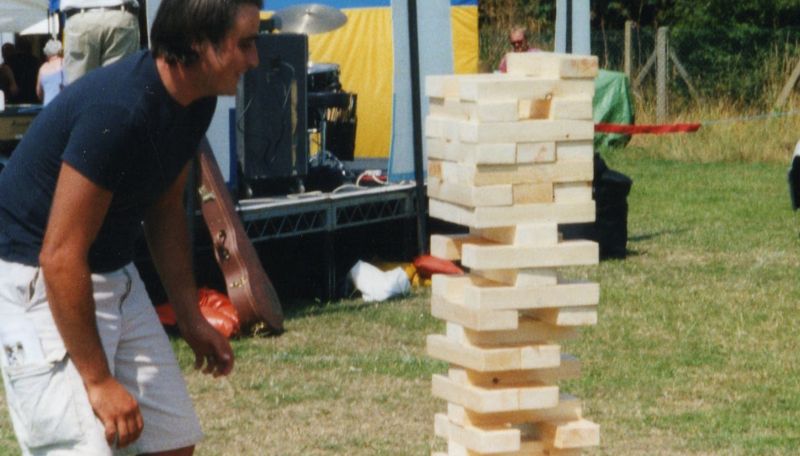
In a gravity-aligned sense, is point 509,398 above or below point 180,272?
below

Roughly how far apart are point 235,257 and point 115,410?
4990 mm

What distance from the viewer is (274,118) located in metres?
9.86

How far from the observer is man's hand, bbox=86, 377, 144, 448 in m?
3.42

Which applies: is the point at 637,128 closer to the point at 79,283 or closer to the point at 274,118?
the point at 274,118

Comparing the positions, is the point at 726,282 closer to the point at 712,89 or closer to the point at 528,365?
the point at 528,365

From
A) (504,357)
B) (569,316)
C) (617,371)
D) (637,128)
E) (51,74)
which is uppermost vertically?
(569,316)

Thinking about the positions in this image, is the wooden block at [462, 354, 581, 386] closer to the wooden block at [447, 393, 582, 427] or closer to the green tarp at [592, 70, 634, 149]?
the wooden block at [447, 393, 582, 427]

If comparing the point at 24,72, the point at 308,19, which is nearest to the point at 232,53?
the point at 308,19

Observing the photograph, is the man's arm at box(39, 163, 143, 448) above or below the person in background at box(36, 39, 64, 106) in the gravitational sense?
above

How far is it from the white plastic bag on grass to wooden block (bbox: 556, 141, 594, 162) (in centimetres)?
541

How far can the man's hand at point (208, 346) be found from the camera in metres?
4.01

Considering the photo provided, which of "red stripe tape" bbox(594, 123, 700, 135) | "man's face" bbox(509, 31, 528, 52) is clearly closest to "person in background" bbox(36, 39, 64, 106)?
"man's face" bbox(509, 31, 528, 52)

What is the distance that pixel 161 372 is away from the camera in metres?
3.73

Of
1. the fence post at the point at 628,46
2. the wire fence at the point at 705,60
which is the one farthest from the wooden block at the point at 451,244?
the fence post at the point at 628,46
